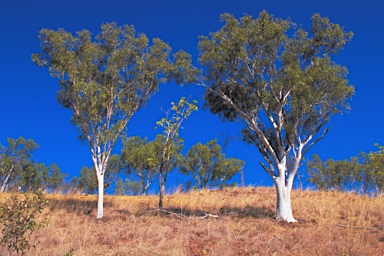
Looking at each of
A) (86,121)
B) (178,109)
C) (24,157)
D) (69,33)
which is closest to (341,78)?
(178,109)

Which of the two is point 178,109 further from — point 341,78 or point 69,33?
point 341,78

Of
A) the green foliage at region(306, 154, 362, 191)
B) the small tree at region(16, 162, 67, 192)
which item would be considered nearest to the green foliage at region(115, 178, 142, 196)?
the small tree at region(16, 162, 67, 192)

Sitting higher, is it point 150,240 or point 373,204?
point 373,204

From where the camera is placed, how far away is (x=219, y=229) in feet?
48.1

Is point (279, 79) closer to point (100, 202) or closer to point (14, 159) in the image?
point (100, 202)

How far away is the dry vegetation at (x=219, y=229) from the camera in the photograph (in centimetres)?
1164

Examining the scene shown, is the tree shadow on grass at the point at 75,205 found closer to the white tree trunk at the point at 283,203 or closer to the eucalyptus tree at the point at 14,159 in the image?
the white tree trunk at the point at 283,203

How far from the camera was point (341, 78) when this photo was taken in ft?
58.3

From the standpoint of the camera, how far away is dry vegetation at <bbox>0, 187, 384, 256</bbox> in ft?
38.2

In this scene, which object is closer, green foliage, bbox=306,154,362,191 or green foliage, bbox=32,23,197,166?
green foliage, bbox=32,23,197,166

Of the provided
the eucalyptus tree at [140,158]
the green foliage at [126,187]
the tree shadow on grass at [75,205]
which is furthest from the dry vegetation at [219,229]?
the green foliage at [126,187]

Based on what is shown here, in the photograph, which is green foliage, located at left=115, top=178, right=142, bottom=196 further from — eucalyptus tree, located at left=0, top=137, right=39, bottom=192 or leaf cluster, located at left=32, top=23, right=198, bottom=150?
leaf cluster, located at left=32, top=23, right=198, bottom=150

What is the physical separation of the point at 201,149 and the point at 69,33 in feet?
92.9

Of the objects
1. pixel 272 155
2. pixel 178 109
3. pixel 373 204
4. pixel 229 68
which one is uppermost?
pixel 229 68
